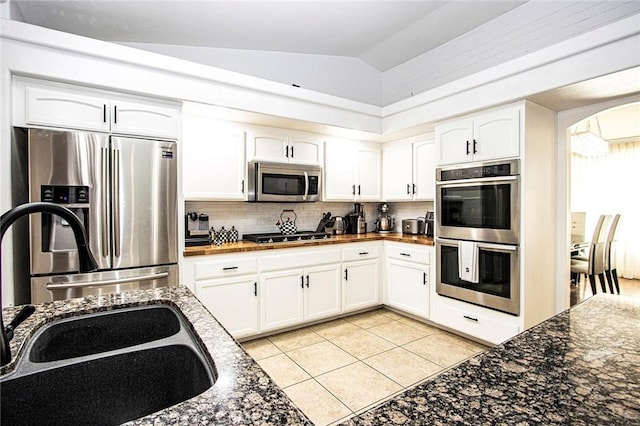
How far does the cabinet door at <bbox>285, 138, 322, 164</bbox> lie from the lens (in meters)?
3.73

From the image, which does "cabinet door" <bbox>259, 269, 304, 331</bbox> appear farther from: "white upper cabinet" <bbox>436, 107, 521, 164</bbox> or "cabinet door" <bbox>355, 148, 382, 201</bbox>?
"white upper cabinet" <bbox>436, 107, 521, 164</bbox>

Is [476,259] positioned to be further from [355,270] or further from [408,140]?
[408,140]

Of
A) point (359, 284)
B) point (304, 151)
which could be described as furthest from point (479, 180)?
point (304, 151)

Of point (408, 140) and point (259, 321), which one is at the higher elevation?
point (408, 140)

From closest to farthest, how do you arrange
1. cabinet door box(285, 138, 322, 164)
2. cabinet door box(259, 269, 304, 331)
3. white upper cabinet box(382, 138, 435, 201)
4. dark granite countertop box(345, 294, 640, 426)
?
dark granite countertop box(345, 294, 640, 426)
cabinet door box(259, 269, 304, 331)
cabinet door box(285, 138, 322, 164)
white upper cabinet box(382, 138, 435, 201)

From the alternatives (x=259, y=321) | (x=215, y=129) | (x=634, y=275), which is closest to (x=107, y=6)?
(x=215, y=129)

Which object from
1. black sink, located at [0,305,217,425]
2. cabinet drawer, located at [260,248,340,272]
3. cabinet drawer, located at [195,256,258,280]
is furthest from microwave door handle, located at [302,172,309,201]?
black sink, located at [0,305,217,425]

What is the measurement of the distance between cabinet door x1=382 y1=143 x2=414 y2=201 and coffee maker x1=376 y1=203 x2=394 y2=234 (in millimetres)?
312

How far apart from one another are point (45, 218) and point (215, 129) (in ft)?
5.21

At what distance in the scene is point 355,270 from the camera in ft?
12.5

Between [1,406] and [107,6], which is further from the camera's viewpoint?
[107,6]

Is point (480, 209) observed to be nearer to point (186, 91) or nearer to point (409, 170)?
point (409, 170)

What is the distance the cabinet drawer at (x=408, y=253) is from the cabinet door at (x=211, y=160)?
188 centimetres

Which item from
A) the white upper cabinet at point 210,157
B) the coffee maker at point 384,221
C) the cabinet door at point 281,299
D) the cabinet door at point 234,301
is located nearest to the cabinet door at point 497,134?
the coffee maker at point 384,221
